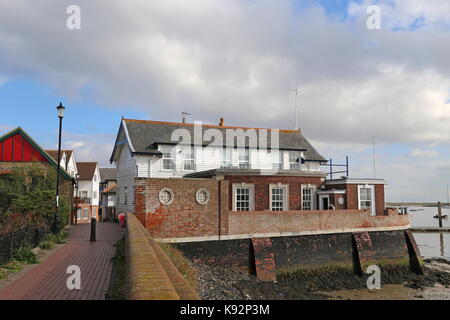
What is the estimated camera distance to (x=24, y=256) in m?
11.5

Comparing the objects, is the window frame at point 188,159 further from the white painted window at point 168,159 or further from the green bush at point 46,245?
the green bush at point 46,245

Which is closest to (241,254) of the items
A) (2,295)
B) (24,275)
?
(24,275)

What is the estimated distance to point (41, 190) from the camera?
A: 20.6 meters

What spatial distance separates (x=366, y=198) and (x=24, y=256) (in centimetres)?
2073

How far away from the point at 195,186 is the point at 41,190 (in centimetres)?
969

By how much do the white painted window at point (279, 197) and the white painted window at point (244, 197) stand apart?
135 cm

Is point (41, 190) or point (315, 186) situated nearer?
→ point (41, 190)

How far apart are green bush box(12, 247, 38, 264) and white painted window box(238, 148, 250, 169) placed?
690 inches

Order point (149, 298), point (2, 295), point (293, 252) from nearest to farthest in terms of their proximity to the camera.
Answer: point (149, 298)
point (2, 295)
point (293, 252)

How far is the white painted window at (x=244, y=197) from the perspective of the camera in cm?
2177

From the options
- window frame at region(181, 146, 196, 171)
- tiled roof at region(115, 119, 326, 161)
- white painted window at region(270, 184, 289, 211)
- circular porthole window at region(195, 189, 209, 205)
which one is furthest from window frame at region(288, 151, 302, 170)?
circular porthole window at region(195, 189, 209, 205)

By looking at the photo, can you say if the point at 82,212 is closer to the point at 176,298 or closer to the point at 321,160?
the point at 321,160

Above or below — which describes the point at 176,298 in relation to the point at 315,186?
below

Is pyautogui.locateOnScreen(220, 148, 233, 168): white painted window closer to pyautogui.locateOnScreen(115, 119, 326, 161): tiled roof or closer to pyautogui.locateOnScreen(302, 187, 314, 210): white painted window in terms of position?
pyautogui.locateOnScreen(115, 119, 326, 161): tiled roof
